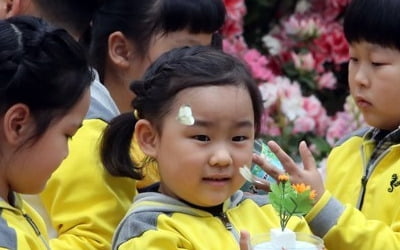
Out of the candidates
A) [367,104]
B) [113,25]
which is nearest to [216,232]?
[367,104]

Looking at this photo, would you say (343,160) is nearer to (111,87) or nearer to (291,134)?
(111,87)

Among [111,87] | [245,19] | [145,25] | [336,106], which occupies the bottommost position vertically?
[336,106]

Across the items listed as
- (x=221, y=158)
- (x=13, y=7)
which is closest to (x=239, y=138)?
(x=221, y=158)

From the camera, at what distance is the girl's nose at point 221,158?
2367 mm

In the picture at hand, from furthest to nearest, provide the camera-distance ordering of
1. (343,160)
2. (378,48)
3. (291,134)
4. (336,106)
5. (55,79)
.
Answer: (336,106) → (291,134) → (343,160) → (378,48) → (55,79)

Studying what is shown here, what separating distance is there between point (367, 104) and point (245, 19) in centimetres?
238

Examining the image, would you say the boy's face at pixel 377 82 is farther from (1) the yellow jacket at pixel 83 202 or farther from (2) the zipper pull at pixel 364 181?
(1) the yellow jacket at pixel 83 202

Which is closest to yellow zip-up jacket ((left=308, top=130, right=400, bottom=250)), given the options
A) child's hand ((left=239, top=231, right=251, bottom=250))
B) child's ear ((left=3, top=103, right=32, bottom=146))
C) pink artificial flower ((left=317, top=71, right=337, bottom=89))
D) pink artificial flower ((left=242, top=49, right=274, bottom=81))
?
child's hand ((left=239, top=231, right=251, bottom=250))

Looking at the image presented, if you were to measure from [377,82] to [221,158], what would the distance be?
0.57m

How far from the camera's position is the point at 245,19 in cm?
511

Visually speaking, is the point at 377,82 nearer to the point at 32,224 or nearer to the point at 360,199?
the point at 360,199

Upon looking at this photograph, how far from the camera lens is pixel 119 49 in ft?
9.71

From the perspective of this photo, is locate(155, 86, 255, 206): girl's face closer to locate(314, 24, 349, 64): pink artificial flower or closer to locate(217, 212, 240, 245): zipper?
locate(217, 212, 240, 245): zipper

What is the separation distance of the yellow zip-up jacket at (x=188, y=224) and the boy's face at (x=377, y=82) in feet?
1.31
